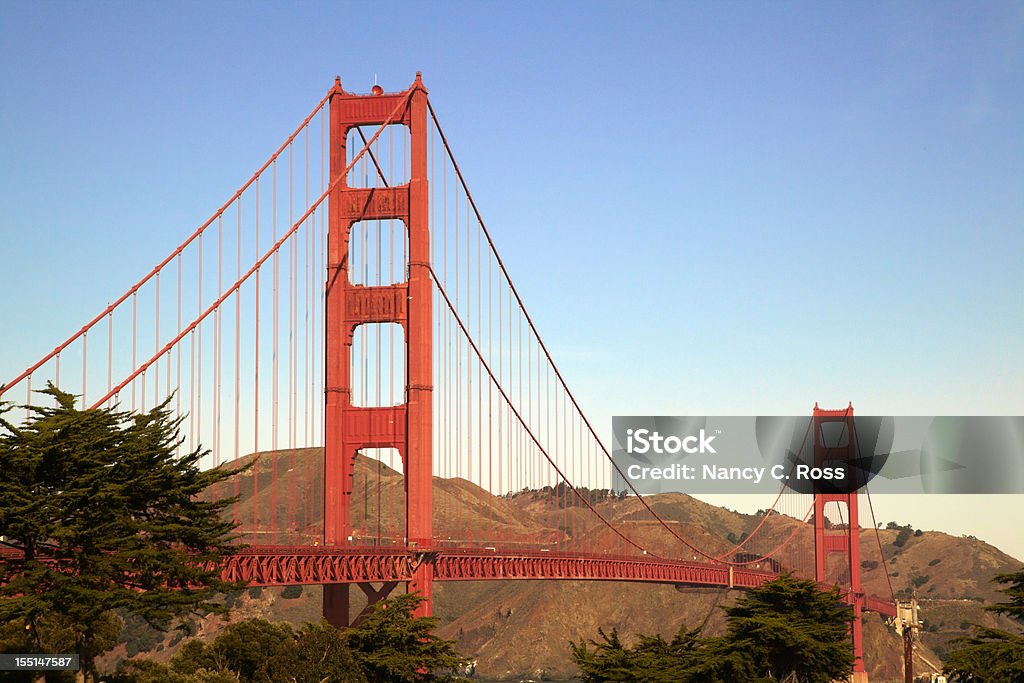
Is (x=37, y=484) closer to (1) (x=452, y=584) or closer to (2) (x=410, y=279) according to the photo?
(2) (x=410, y=279)

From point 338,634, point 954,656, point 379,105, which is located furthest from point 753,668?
point 379,105

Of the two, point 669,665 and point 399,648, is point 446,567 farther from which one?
point 669,665

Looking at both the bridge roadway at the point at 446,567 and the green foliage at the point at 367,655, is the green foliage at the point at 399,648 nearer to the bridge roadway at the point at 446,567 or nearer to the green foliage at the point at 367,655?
the green foliage at the point at 367,655

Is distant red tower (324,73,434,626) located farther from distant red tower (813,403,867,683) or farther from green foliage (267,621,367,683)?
distant red tower (813,403,867,683)

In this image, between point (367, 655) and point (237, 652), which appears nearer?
point (367, 655)

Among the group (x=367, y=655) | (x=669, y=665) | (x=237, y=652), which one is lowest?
(x=237, y=652)

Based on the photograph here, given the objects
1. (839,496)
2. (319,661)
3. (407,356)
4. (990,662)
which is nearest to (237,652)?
(319,661)
